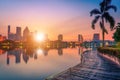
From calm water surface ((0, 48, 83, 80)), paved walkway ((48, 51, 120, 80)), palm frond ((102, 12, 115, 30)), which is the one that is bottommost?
calm water surface ((0, 48, 83, 80))

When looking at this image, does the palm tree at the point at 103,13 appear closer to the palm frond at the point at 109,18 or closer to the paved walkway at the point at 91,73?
the palm frond at the point at 109,18

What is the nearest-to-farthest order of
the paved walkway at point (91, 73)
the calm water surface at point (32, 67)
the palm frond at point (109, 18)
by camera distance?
1. the paved walkway at point (91, 73)
2. the calm water surface at point (32, 67)
3. the palm frond at point (109, 18)

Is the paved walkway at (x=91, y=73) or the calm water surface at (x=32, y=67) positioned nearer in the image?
the paved walkway at (x=91, y=73)

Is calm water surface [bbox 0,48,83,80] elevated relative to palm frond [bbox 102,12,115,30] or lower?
lower

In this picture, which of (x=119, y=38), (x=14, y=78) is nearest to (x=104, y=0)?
(x=119, y=38)

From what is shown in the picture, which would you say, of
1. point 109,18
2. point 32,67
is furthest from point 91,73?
point 109,18

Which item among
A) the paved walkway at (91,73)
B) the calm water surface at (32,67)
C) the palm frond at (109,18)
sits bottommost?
the calm water surface at (32,67)

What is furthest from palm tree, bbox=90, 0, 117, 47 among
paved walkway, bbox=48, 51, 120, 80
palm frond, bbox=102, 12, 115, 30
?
paved walkway, bbox=48, 51, 120, 80

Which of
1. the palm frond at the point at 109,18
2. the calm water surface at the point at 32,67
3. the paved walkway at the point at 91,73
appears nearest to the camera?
the paved walkway at the point at 91,73

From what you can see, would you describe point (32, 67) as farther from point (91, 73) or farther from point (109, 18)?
point (109, 18)

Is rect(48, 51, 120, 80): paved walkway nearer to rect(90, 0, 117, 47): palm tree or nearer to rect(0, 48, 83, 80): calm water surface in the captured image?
rect(0, 48, 83, 80): calm water surface

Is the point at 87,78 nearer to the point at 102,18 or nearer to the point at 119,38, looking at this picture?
the point at 119,38

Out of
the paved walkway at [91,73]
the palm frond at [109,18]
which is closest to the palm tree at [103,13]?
the palm frond at [109,18]

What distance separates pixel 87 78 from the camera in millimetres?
11680
